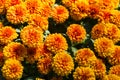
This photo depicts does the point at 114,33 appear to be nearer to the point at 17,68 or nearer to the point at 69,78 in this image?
the point at 69,78

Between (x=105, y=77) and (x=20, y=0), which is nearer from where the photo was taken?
(x=105, y=77)

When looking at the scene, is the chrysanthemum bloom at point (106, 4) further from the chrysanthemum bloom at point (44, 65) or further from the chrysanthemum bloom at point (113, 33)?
the chrysanthemum bloom at point (44, 65)

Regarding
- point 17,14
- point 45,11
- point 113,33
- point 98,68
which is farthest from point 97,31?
point 17,14

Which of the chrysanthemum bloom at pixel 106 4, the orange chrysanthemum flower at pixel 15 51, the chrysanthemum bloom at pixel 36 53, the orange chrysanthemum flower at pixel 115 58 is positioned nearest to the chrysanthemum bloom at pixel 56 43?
the chrysanthemum bloom at pixel 36 53

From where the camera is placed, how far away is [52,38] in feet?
7.05

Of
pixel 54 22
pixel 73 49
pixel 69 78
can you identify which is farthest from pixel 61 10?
pixel 69 78

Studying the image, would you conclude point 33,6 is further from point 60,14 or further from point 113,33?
point 113,33

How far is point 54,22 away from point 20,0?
0.82 feet

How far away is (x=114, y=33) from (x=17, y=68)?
1.90 feet

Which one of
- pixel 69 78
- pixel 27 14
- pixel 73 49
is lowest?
pixel 69 78

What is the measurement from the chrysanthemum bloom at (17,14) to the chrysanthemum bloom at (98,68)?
474mm

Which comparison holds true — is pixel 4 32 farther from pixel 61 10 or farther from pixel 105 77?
pixel 105 77

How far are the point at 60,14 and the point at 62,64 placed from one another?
1.04ft

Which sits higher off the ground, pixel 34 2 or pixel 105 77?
pixel 34 2
